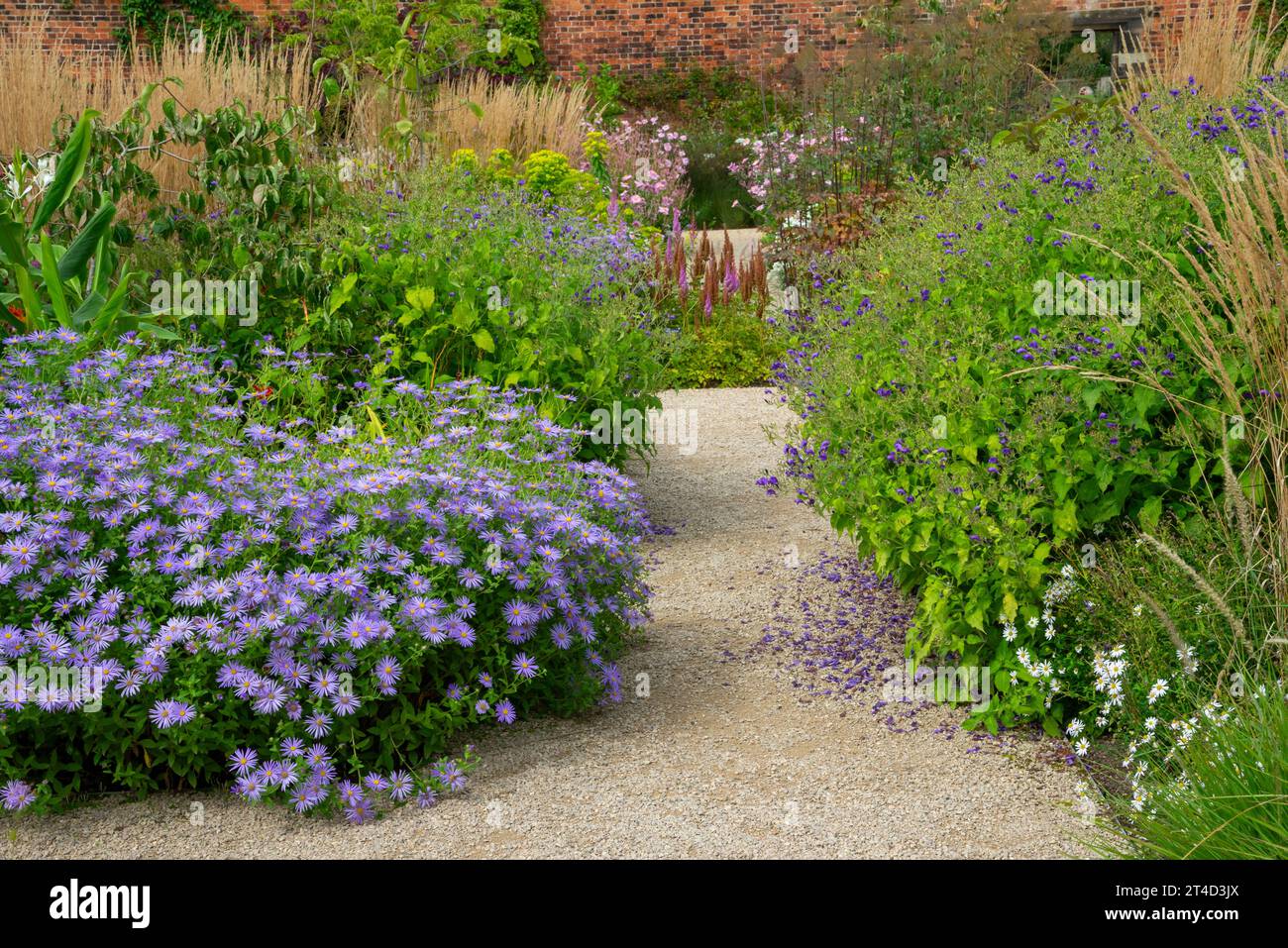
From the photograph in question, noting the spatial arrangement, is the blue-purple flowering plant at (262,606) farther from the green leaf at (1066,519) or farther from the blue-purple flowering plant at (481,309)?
the blue-purple flowering plant at (481,309)

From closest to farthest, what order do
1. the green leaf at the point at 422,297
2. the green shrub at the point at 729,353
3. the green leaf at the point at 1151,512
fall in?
the green leaf at the point at 1151,512 < the green leaf at the point at 422,297 < the green shrub at the point at 729,353

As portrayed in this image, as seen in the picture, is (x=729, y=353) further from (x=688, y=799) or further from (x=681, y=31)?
(x=681, y=31)

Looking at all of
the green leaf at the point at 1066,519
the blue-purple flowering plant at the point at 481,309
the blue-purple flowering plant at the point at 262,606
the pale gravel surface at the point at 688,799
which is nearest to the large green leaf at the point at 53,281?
the blue-purple flowering plant at the point at 262,606

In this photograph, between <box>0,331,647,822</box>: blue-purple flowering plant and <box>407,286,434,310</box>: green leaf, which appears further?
<box>407,286,434,310</box>: green leaf

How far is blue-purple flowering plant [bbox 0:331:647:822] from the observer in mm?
2996

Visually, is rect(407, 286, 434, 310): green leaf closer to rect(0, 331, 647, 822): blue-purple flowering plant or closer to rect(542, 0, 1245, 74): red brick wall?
rect(0, 331, 647, 822): blue-purple flowering plant

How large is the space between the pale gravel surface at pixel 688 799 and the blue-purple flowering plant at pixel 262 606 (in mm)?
98

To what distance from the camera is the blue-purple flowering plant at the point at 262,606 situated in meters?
3.00

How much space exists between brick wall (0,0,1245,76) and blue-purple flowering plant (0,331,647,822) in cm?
1757

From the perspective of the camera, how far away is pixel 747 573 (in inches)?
197

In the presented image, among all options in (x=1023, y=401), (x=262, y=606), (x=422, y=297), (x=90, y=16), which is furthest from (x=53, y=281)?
(x=90, y=16)

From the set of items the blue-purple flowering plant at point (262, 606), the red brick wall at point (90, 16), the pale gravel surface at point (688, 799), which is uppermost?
the red brick wall at point (90, 16)

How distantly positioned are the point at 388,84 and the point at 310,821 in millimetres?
5739

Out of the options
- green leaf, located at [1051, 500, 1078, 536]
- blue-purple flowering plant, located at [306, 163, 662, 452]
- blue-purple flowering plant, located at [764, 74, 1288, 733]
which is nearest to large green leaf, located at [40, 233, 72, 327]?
blue-purple flowering plant, located at [306, 163, 662, 452]
